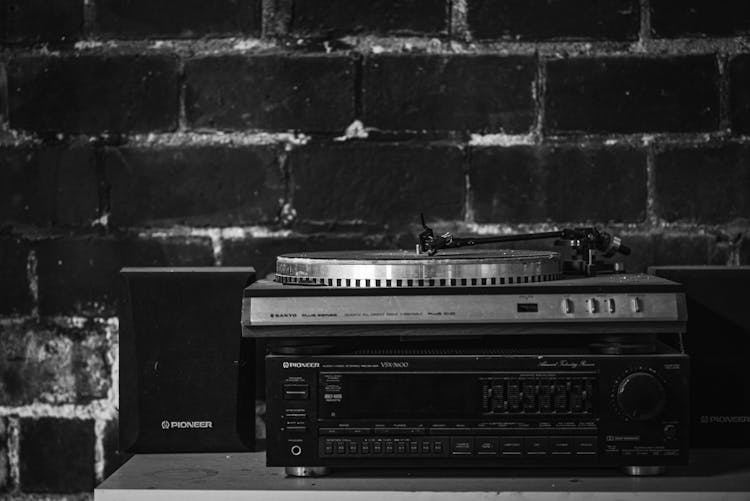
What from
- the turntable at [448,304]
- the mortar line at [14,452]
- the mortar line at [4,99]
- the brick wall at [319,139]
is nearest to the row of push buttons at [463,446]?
the turntable at [448,304]

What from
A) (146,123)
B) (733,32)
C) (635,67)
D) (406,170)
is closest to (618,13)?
(635,67)

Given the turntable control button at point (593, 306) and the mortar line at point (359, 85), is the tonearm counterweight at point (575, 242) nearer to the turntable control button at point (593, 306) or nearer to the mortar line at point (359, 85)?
the turntable control button at point (593, 306)

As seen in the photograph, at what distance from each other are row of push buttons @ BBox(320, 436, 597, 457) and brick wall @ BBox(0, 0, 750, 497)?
531mm

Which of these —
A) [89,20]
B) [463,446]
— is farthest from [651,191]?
[89,20]

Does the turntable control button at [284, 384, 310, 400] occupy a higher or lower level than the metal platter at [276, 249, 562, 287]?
lower

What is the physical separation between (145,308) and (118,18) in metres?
0.57

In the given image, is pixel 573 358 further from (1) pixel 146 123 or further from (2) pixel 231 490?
(1) pixel 146 123

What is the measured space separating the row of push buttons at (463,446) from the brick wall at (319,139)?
0.53 metres

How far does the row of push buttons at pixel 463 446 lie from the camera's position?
4.10ft

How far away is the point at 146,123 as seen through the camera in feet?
5.65

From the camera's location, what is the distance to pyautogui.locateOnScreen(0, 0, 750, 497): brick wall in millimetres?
1701

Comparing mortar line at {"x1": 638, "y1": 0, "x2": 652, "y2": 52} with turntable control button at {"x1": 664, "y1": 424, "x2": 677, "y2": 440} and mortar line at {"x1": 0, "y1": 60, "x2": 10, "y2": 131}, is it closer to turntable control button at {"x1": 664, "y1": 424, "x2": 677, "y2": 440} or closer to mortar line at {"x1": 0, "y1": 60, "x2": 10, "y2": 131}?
turntable control button at {"x1": 664, "y1": 424, "x2": 677, "y2": 440}

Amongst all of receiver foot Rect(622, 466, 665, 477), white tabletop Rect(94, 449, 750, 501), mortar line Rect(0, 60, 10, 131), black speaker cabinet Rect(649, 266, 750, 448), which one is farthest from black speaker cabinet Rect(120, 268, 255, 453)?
black speaker cabinet Rect(649, 266, 750, 448)

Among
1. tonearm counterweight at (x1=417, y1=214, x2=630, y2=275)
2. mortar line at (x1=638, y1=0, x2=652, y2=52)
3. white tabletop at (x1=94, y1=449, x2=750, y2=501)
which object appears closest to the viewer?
white tabletop at (x1=94, y1=449, x2=750, y2=501)
